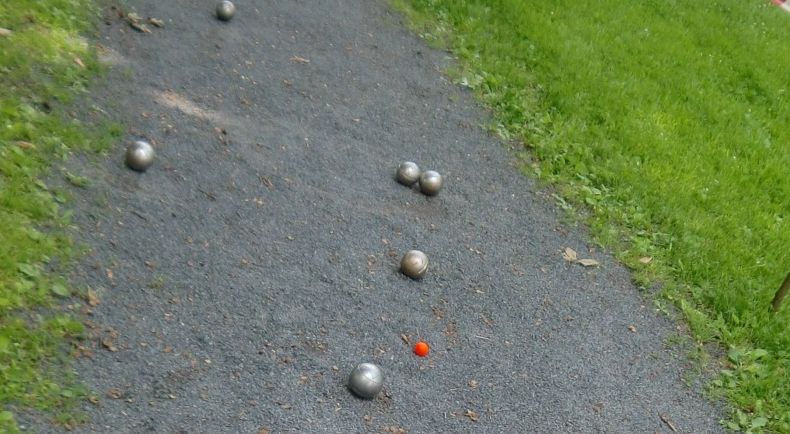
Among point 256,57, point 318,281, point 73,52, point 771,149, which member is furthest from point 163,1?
point 771,149

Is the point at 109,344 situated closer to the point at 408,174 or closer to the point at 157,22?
the point at 408,174

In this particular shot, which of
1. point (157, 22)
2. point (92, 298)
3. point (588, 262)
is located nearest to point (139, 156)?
point (92, 298)

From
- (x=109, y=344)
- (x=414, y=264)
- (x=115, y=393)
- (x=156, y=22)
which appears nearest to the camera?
(x=115, y=393)

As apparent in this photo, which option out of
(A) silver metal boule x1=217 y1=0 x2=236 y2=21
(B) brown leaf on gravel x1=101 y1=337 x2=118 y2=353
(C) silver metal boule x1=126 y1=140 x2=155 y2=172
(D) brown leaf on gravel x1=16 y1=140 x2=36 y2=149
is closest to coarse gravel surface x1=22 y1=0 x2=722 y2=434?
(B) brown leaf on gravel x1=101 y1=337 x2=118 y2=353

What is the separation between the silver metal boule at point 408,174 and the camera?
279 inches

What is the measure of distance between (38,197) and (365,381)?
2.50 meters

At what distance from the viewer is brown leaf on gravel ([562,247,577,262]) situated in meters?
6.82

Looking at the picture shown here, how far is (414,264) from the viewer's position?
589 cm

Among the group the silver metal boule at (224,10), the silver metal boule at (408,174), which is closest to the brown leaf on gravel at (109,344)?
the silver metal boule at (408,174)

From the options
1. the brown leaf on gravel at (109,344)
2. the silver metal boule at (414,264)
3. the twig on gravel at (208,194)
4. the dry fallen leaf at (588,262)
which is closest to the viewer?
the brown leaf on gravel at (109,344)

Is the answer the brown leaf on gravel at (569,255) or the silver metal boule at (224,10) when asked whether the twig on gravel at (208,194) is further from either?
the silver metal boule at (224,10)

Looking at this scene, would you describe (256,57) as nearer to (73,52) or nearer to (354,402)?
(73,52)

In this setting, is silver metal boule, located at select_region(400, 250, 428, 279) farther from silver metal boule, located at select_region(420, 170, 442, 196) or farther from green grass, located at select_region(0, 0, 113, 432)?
green grass, located at select_region(0, 0, 113, 432)

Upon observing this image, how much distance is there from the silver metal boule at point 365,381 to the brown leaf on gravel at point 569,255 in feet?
8.58
